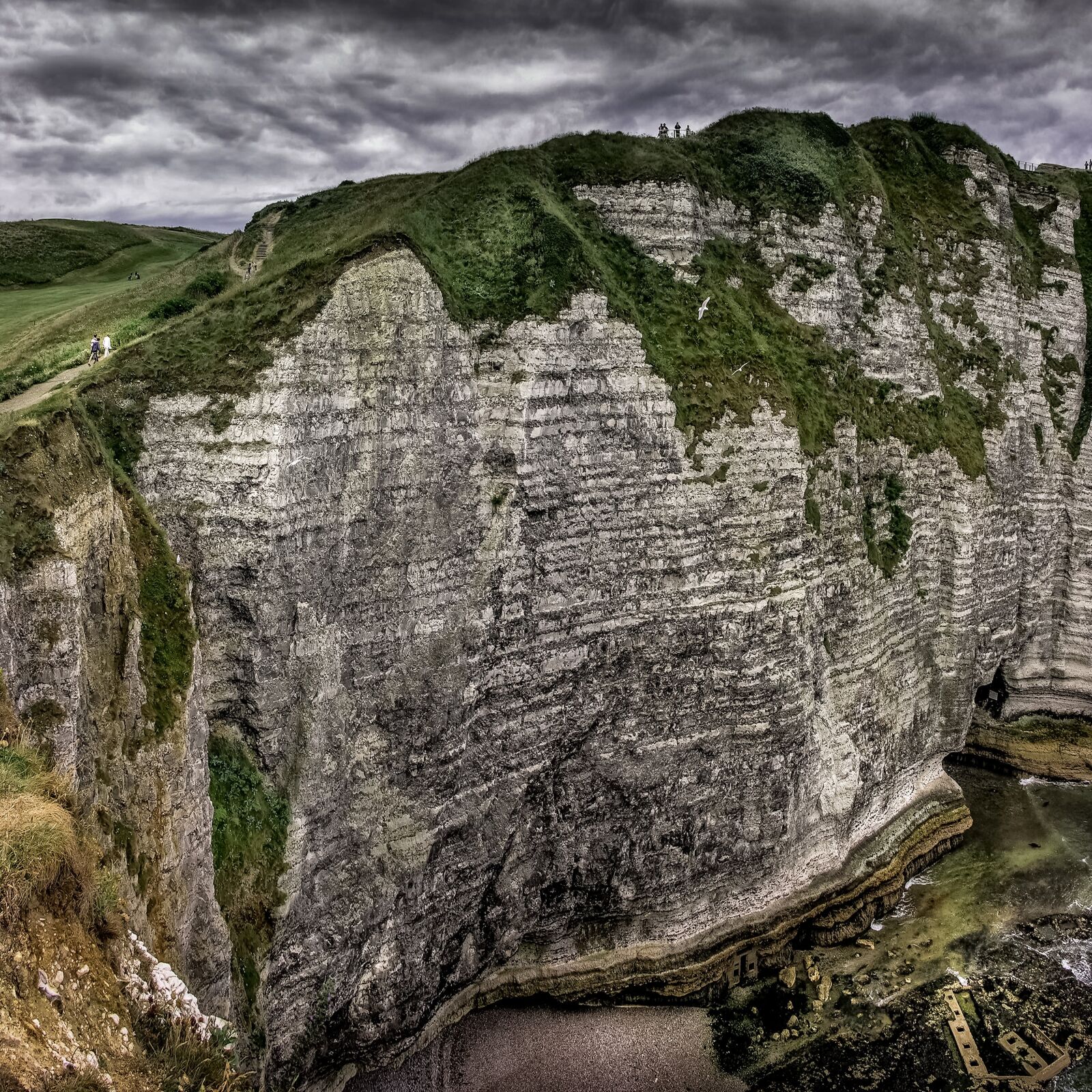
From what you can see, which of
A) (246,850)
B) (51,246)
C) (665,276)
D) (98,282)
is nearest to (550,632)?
(246,850)

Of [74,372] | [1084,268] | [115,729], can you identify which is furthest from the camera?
[1084,268]

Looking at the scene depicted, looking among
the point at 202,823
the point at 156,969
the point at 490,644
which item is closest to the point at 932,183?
the point at 490,644

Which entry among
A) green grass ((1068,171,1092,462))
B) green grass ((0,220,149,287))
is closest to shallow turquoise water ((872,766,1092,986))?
green grass ((1068,171,1092,462))

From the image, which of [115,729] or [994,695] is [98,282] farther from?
[994,695]

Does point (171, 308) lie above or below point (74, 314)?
below

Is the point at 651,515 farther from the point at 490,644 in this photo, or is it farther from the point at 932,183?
the point at 932,183

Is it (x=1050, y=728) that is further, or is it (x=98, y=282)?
(x=1050, y=728)
